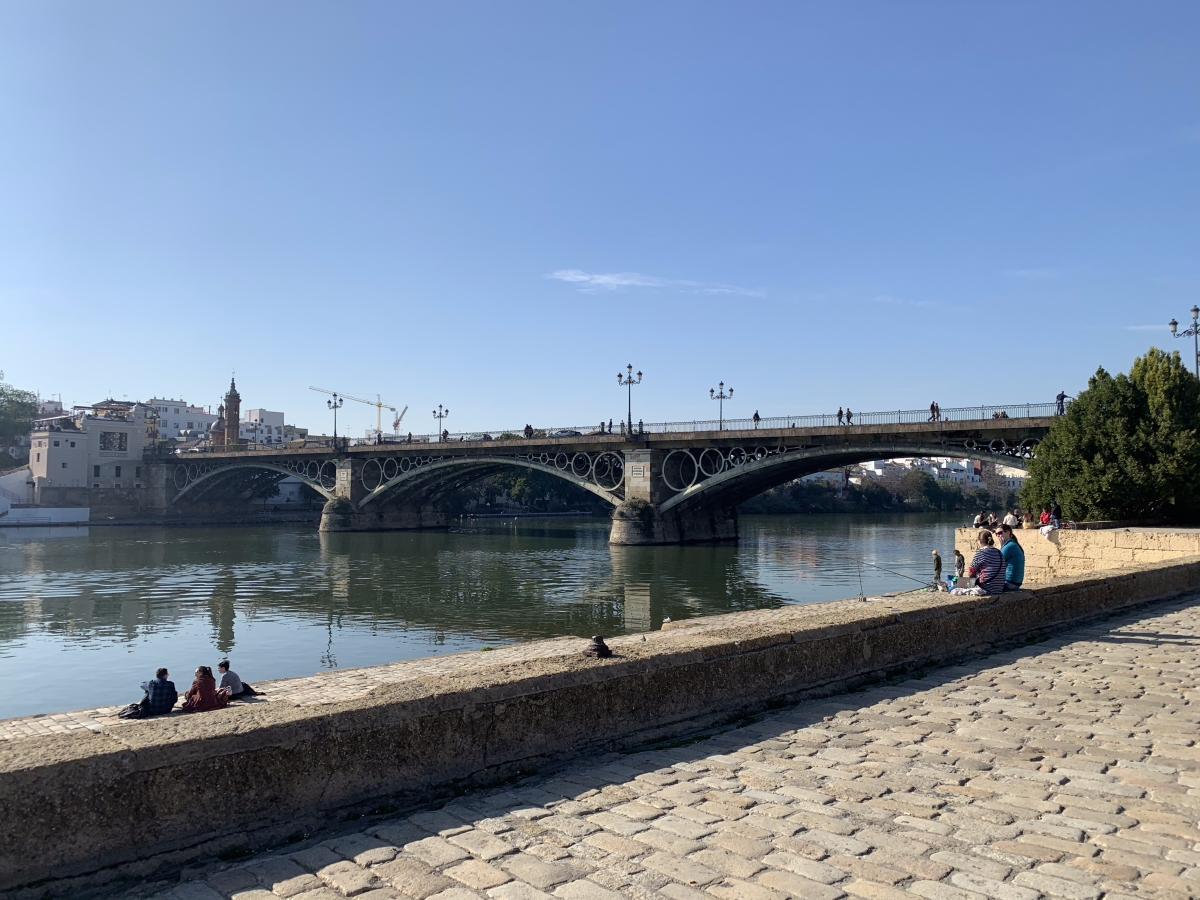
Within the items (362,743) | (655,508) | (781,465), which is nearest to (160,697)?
(362,743)

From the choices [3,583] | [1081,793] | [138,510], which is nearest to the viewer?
[1081,793]

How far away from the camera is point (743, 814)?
473cm

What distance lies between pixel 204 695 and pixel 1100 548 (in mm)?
20680

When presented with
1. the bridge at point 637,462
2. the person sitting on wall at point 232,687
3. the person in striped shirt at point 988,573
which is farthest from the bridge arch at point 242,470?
the person in striped shirt at point 988,573

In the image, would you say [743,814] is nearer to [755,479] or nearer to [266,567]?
[266,567]

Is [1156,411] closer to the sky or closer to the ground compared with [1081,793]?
closer to the sky

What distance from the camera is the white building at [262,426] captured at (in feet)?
463

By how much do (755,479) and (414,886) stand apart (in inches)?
1838

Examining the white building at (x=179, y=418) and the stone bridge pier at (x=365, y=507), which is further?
the white building at (x=179, y=418)

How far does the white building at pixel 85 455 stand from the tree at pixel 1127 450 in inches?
3106

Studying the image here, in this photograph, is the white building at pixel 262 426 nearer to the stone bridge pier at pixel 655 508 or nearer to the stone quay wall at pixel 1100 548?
the stone bridge pier at pixel 655 508

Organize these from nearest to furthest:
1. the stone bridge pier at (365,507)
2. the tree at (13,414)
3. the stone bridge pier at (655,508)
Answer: the stone bridge pier at (655,508) → the stone bridge pier at (365,507) → the tree at (13,414)

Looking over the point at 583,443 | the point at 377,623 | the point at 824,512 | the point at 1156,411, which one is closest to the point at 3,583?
the point at 377,623

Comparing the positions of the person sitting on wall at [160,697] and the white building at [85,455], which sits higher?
the white building at [85,455]
